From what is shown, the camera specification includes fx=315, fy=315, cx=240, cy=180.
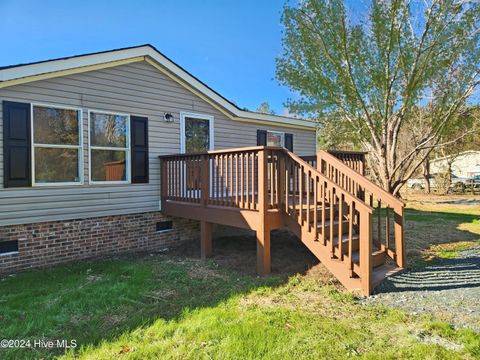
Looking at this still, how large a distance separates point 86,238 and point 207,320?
12.6 feet

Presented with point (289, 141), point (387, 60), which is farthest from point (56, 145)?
point (387, 60)

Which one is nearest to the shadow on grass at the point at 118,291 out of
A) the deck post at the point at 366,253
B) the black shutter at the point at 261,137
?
the deck post at the point at 366,253

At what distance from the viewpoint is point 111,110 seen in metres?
6.40

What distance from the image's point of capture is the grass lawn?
274 centimetres

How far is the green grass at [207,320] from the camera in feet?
8.98

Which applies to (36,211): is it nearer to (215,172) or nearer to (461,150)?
(215,172)

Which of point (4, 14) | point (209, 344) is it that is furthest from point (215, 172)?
point (4, 14)

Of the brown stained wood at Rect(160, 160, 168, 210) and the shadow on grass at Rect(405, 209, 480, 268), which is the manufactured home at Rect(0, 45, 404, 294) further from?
the shadow on grass at Rect(405, 209, 480, 268)

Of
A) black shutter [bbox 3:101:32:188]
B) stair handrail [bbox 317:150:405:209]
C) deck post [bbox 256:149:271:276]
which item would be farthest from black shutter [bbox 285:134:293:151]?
black shutter [bbox 3:101:32:188]

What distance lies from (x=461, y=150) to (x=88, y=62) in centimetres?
2445

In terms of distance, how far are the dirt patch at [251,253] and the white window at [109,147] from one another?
206 centimetres

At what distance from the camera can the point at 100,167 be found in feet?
20.6

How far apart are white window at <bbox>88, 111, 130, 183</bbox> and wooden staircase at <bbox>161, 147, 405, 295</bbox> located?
3.54 feet

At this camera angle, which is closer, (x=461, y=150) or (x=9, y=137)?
(x=9, y=137)
